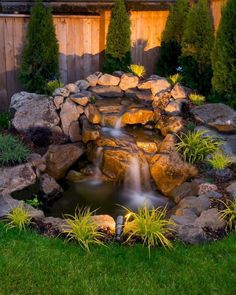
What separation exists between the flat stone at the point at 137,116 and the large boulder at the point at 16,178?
2.26 metres

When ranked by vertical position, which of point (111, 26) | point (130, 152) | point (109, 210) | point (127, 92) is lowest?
point (109, 210)

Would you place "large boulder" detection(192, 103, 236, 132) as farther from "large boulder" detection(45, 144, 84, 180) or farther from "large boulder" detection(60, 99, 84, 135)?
"large boulder" detection(45, 144, 84, 180)

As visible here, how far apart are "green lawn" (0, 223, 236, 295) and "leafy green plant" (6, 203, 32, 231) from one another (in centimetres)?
13

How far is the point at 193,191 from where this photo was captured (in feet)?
21.4

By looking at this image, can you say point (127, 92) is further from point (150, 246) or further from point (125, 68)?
point (150, 246)

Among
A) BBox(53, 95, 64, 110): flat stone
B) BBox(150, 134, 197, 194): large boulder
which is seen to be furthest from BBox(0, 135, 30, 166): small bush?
BBox(150, 134, 197, 194): large boulder

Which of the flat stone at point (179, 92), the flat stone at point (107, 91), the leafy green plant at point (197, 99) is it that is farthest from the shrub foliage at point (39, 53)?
the leafy green plant at point (197, 99)

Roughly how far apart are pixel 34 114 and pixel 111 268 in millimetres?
4246

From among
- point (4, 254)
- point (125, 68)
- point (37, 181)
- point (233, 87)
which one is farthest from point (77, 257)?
point (125, 68)

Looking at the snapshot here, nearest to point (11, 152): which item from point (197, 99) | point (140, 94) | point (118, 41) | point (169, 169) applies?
point (169, 169)

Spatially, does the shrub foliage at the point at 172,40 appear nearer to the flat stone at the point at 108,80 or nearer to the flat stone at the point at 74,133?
the flat stone at the point at 108,80

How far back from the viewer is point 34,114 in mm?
8125

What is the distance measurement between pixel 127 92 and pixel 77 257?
16.8 ft

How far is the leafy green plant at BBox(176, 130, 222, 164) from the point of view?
707 cm
